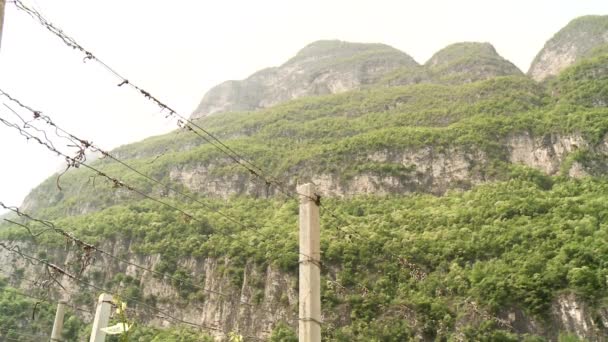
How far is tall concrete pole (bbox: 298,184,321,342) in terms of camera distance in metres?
6.59

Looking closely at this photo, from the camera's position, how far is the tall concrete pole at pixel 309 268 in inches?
260

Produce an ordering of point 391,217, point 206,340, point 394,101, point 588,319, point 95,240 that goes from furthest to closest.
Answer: point 394,101 < point 95,240 < point 391,217 < point 206,340 < point 588,319

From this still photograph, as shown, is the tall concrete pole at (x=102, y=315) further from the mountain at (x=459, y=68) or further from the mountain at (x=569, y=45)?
the mountain at (x=569, y=45)

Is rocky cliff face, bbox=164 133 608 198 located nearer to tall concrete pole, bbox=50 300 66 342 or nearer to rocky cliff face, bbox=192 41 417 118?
tall concrete pole, bbox=50 300 66 342

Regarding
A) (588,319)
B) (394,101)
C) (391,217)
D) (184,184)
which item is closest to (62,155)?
(588,319)

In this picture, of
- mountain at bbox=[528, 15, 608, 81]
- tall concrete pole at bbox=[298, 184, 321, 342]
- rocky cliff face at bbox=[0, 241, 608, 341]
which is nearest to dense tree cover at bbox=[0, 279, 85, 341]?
rocky cliff face at bbox=[0, 241, 608, 341]

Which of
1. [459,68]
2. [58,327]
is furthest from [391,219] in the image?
[459,68]

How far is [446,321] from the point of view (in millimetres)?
30500

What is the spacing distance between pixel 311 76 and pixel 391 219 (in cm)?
7402

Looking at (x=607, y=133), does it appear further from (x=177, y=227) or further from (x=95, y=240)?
(x=95, y=240)

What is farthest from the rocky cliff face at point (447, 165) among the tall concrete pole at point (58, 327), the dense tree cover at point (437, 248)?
the tall concrete pole at point (58, 327)

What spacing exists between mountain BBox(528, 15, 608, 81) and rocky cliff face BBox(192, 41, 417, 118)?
24463 millimetres

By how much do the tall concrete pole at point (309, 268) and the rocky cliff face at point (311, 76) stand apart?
98.0 metres

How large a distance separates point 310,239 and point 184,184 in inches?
2507
